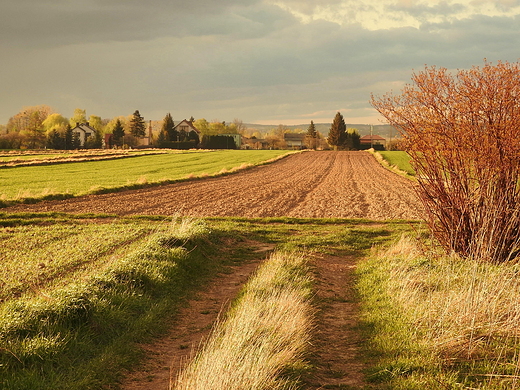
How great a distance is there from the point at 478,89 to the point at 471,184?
7.36ft

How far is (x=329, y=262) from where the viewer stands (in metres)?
14.0

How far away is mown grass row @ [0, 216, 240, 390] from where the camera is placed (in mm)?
6219

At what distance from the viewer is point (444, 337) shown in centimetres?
687

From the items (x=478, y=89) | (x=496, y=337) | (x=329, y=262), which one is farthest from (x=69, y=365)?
(x=478, y=89)

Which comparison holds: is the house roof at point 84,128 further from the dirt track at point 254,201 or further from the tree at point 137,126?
the dirt track at point 254,201

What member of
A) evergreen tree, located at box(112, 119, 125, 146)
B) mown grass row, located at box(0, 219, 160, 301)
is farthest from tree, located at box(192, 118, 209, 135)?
mown grass row, located at box(0, 219, 160, 301)

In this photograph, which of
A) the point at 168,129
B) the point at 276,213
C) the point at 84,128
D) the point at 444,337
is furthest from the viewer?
the point at 84,128

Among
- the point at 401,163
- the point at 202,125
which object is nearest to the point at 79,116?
the point at 202,125

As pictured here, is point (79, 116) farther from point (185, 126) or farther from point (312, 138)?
point (312, 138)

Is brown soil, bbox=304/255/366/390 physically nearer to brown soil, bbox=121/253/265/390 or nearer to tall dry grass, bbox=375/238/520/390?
tall dry grass, bbox=375/238/520/390

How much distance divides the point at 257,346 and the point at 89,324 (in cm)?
288

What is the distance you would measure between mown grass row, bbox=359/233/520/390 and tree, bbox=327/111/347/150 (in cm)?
12818

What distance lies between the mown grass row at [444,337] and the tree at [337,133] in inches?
5046

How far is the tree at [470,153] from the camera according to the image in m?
10.9
